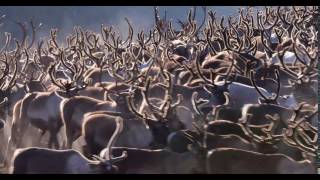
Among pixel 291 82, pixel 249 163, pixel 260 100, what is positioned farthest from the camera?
pixel 291 82

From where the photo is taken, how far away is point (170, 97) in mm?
4980

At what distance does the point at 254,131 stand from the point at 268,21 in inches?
38.7

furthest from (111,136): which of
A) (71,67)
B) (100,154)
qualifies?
(71,67)

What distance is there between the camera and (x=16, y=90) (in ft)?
16.4

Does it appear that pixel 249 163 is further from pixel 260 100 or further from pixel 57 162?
pixel 57 162

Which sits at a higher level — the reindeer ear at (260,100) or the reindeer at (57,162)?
the reindeer ear at (260,100)

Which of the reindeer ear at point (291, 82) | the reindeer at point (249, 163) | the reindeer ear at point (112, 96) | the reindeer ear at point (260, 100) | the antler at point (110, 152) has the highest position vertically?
the reindeer ear at point (291, 82)

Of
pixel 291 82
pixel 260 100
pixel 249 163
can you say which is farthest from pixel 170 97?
pixel 291 82

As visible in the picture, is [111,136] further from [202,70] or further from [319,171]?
[319,171]

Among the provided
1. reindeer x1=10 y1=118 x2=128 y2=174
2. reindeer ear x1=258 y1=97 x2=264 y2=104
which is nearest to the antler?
reindeer x1=10 y1=118 x2=128 y2=174

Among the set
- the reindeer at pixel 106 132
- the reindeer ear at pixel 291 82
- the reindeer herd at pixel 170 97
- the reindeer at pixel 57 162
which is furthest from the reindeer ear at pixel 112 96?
the reindeer ear at pixel 291 82

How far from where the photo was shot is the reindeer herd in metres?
4.69

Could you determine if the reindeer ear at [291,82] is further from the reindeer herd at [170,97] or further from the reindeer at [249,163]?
the reindeer at [249,163]

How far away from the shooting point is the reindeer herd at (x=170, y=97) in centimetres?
469
